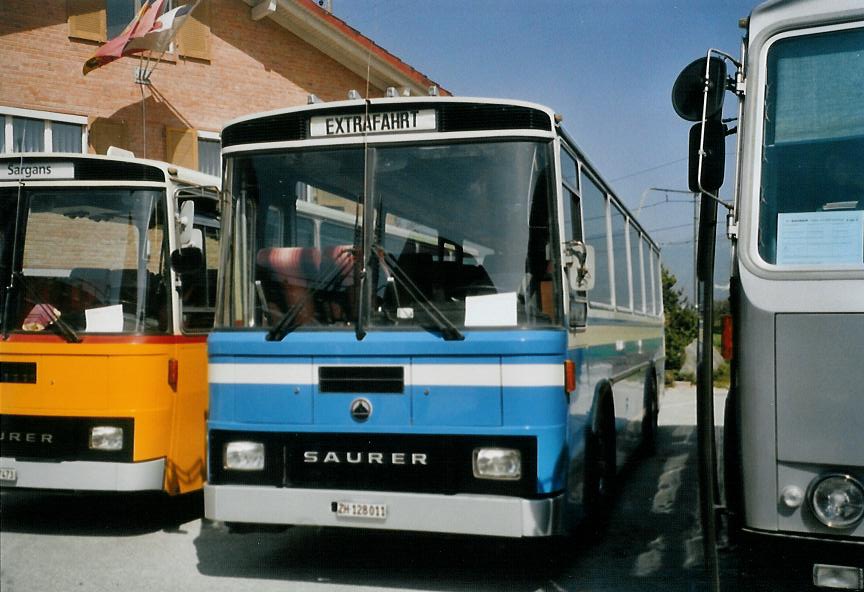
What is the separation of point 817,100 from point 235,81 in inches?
635

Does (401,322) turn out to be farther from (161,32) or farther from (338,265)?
(161,32)

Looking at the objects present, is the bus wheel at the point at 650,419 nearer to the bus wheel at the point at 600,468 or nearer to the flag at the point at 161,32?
the bus wheel at the point at 600,468

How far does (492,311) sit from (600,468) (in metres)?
2.03

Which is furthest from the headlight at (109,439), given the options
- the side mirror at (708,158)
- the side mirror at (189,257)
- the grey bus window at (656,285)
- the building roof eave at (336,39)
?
the building roof eave at (336,39)

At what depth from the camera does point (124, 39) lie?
53.0 ft

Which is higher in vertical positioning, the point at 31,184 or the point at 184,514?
the point at 31,184

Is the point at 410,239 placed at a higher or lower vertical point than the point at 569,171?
lower

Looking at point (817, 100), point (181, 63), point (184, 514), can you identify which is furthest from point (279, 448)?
point (181, 63)

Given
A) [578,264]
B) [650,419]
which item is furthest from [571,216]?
[650,419]

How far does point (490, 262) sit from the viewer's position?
568 centimetres

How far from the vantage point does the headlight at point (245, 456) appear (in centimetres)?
596

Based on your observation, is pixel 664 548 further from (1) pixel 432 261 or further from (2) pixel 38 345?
(2) pixel 38 345

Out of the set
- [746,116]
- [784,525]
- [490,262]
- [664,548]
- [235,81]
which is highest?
[235,81]

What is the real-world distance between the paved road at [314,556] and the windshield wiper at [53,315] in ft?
5.14
